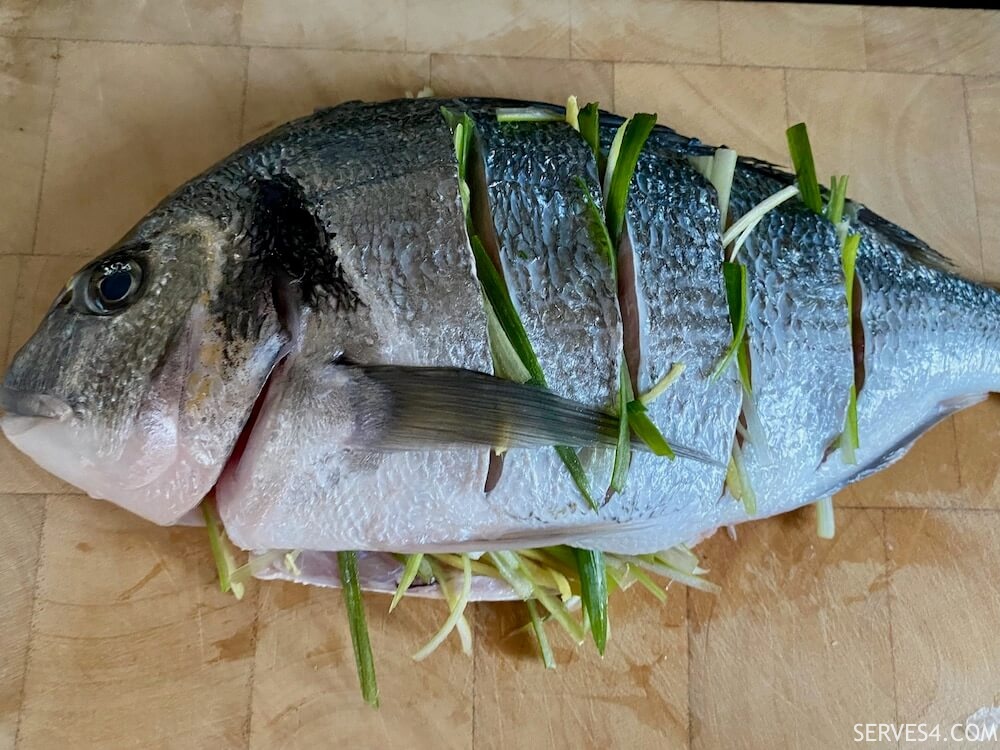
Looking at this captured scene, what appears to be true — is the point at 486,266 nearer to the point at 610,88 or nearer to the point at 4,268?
the point at 610,88

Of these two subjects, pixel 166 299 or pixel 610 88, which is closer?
pixel 166 299

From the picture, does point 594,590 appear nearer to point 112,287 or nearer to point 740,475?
point 740,475

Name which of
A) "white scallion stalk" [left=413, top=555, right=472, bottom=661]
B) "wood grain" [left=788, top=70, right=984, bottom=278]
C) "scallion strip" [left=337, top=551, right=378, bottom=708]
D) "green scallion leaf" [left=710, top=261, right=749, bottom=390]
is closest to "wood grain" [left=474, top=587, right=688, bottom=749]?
"white scallion stalk" [left=413, top=555, right=472, bottom=661]

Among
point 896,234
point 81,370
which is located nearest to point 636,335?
point 896,234

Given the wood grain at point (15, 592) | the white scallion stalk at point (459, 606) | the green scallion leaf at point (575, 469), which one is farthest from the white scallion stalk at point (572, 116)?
the wood grain at point (15, 592)

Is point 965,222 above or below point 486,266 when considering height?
above
